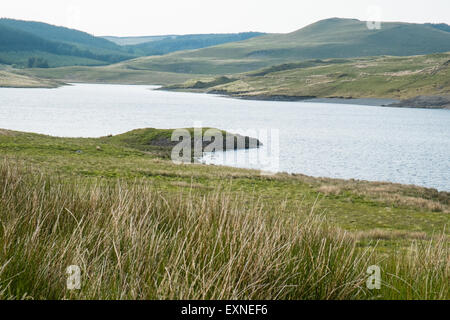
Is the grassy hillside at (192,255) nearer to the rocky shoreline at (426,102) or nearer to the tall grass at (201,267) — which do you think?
the tall grass at (201,267)

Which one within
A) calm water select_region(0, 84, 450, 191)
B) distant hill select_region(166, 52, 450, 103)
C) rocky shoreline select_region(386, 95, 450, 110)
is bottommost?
calm water select_region(0, 84, 450, 191)

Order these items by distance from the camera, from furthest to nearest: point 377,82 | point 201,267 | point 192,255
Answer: point 377,82 → point 201,267 → point 192,255

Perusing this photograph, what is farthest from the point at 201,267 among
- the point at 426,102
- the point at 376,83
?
the point at 376,83

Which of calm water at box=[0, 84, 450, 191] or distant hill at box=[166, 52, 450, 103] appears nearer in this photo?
calm water at box=[0, 84, 450, 191]

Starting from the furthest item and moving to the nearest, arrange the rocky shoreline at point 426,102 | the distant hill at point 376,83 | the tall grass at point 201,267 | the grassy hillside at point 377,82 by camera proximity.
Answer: the grassy hillside at point 377,82, the distant hill at point 376,83, the rocky shoreline at point 426,102, the tall grass at point 201,267

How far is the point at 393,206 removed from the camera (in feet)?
81.7

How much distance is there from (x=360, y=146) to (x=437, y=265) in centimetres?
6831

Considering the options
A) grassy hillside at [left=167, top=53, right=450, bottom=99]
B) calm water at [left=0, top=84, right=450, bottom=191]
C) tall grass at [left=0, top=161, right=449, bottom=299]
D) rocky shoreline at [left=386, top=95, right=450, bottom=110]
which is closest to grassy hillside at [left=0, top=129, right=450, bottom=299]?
tall grass at [left=0, top=161, right=449, bottom=299]

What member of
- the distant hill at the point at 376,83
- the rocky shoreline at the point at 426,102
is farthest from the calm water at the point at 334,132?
the distant hill at the point at 376,83

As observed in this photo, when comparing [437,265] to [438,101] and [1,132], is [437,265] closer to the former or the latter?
[1,132]

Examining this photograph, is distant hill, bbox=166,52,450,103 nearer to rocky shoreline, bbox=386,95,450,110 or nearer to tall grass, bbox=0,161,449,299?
rocky shoreline, bbox=386,95,450,110

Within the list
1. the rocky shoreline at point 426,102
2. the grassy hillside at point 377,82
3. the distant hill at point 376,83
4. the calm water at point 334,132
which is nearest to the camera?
the calm water at point 334,132

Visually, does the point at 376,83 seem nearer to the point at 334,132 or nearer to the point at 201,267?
the point at 334,132
